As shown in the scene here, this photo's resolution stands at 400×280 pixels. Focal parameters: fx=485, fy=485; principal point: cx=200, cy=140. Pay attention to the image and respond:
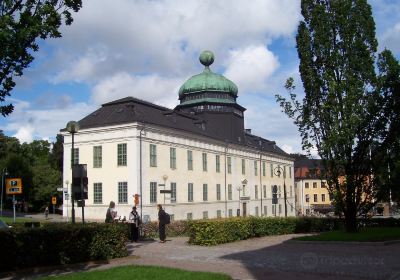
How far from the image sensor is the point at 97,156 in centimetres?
4272

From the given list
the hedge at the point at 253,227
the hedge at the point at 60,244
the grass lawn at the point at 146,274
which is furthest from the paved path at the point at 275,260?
the grass lawn at the point at 146,274

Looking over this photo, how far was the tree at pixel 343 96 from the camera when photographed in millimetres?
22734

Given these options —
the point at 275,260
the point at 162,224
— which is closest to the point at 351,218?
A: the point at 162,224

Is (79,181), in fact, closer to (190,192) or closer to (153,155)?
(153,155)

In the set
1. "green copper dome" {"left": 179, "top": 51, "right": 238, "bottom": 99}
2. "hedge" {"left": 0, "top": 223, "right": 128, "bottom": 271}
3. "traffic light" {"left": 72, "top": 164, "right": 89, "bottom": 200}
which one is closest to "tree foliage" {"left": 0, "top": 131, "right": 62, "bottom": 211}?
"green copper dome" {"left": 179, "top": 51, "right": 238, "bottom": 99}

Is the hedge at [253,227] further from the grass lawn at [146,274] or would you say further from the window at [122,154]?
the window at [122,154]

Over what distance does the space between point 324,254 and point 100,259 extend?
7.32 meters

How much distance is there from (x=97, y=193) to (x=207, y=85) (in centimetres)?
2247

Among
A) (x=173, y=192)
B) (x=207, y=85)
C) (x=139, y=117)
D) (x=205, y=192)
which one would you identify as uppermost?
(x=207, y=85)

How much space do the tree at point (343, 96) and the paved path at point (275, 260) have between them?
5.05 metres

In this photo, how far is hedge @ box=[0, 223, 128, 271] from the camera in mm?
12375

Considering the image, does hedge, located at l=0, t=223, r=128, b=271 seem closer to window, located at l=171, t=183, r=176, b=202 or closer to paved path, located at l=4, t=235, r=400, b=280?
paved path, located at l=4, t=235, r=400, b=280

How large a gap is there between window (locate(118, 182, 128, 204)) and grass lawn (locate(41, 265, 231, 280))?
2869 cm

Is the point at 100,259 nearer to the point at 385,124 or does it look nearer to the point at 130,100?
the point at 385,124
